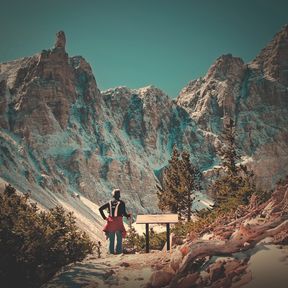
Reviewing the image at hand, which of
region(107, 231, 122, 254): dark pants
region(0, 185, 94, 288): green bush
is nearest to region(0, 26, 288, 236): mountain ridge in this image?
region(107, 231, 122, 254): dark pants

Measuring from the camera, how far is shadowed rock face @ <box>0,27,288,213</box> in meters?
96.3

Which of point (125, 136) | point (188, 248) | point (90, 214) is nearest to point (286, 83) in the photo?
point (125, 136)

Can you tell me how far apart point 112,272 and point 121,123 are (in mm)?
120705

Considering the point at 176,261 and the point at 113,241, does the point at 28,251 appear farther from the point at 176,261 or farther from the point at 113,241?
the point at 176,261

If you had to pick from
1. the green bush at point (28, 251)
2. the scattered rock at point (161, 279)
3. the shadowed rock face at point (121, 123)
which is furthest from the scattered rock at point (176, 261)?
the shadowed rock face at point (121, 123)

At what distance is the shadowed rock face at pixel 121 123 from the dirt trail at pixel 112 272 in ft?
183

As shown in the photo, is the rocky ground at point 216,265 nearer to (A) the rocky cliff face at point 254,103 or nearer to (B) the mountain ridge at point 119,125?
(B) the mountain ridge at point 119,125

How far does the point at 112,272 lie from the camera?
11.6m

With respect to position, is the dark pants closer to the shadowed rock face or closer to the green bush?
the green bush

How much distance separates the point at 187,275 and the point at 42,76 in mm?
109980

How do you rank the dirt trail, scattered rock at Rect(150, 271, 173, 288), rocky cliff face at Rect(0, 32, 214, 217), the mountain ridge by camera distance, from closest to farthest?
1. scattered rock at Rect(150, 271, 173, 288)
2. the dirt trail
3. rocky cliff face at Rect(0, 32, 214, 217)
4. the mountain ridge

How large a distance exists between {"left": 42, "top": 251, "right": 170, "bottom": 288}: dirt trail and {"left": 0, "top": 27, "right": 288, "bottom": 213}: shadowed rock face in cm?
5566

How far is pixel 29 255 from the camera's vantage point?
38.8ft

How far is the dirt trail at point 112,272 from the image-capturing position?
10680 millimetres
